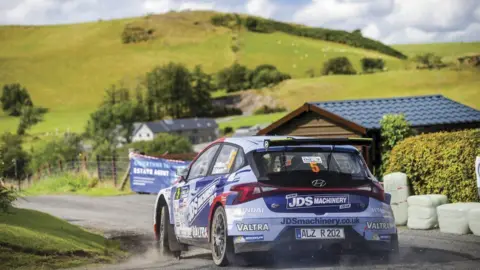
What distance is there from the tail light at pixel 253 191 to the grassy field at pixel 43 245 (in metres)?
3.74

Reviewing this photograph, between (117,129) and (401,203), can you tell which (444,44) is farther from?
(401,203)

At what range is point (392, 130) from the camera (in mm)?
27766

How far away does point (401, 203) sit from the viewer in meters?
17.6

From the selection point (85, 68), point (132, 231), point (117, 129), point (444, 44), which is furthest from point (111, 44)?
point (132, 231)

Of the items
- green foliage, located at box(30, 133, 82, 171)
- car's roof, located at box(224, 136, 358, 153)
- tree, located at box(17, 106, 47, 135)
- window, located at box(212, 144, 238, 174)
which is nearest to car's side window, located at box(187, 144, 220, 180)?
window, located at box(212, 144, 238, 174)

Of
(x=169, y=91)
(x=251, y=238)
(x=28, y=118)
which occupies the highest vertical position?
(x=169, y=91)

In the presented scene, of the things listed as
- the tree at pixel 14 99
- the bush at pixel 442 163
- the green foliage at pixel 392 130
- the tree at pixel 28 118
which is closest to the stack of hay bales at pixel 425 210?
the bush at pixel 442 163

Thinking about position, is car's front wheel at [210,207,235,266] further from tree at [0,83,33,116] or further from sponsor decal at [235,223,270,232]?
tree at [0,83,33,116]

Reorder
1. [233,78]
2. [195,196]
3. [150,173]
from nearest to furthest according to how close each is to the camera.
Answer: [195,196] < [150,173] < [233,78]

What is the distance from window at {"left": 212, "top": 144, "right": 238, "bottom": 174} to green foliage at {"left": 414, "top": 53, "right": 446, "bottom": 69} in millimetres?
108390

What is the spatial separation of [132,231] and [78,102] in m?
158

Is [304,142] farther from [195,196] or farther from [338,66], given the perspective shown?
[338,66]

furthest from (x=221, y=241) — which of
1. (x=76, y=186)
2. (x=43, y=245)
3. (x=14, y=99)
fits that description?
(x=14, y=99)

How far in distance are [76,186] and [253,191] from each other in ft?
114
